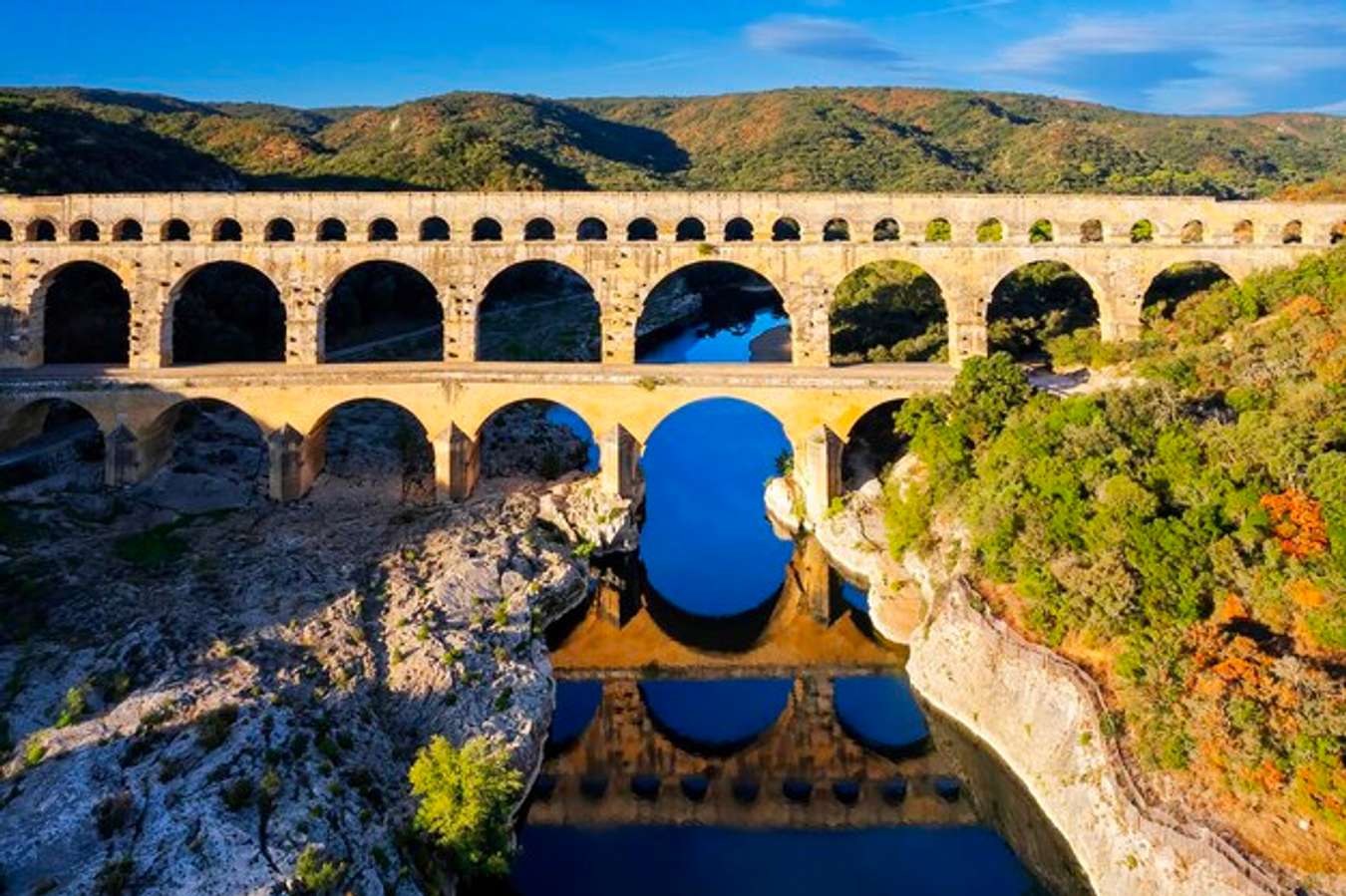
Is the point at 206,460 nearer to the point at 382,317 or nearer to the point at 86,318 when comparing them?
the point at 86,318

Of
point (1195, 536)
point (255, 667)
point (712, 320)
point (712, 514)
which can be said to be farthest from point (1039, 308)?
point (255, 667)

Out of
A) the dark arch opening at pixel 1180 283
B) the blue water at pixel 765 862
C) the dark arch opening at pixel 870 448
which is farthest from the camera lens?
the dark arch opening at pixel 1180 283

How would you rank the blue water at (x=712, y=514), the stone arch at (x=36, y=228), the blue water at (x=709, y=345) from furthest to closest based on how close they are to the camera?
1. the blue water at (x=709, y=345)
2. the stone arch at (x=36, y=228)
3. the blue water at (x=712, y=514)

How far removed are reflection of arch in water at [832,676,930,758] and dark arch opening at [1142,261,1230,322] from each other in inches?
871

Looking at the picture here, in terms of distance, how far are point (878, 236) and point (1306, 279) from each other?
29.9m

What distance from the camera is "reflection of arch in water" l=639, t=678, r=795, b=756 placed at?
74.6 feet

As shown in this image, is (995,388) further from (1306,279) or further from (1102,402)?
(1306,279)

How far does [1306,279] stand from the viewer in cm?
3225

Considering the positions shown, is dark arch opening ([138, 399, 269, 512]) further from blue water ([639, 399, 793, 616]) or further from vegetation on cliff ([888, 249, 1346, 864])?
vegetation on cliff ([888, 249, 1346, 864])

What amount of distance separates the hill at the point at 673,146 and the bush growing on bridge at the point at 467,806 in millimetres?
38023

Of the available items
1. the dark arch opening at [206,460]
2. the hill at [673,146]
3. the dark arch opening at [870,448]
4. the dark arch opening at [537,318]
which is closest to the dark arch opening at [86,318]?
the dark arch opening at [206,460]

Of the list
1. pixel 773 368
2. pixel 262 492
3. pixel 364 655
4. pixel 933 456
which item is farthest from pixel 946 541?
pixel 262 492

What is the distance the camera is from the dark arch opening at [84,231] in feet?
123

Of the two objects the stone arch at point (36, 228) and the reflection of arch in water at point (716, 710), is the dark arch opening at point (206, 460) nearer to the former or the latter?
the stone arch at point (36, 228)
